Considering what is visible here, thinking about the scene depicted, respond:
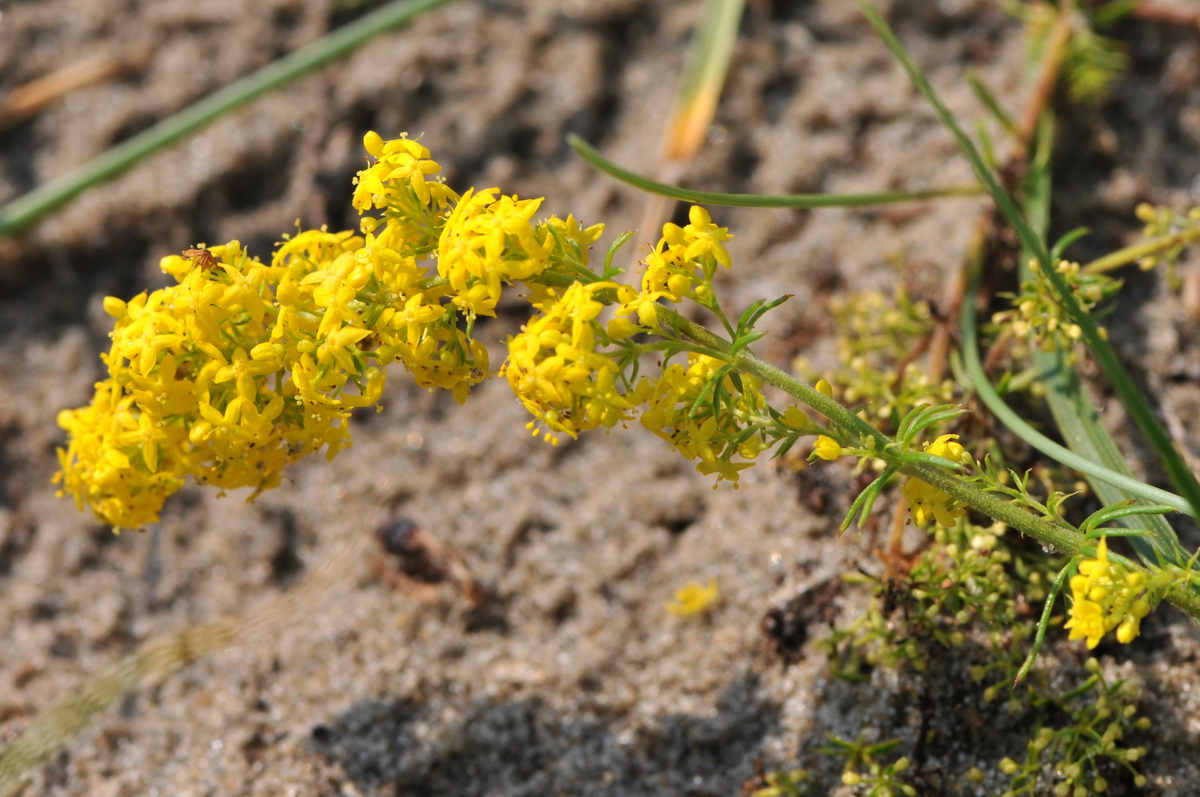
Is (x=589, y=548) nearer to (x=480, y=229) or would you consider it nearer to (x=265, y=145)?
(x=480, y=229)

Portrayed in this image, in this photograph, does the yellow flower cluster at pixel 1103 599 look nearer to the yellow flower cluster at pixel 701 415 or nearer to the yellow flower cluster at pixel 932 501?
the yellow flower cluster at pixel 932 501

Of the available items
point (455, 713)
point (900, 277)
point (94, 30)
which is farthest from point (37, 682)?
point (900, 277)

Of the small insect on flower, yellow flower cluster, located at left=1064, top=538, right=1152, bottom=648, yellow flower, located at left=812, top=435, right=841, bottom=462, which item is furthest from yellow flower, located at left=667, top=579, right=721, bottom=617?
the small insect on flower

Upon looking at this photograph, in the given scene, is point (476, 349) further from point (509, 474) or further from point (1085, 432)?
point (1085, 432)

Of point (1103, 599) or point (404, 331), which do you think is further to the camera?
point (404, 331)

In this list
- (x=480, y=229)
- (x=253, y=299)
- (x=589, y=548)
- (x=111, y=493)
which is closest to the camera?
(x=480, y=229)

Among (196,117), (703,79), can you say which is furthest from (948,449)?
(196,117)
